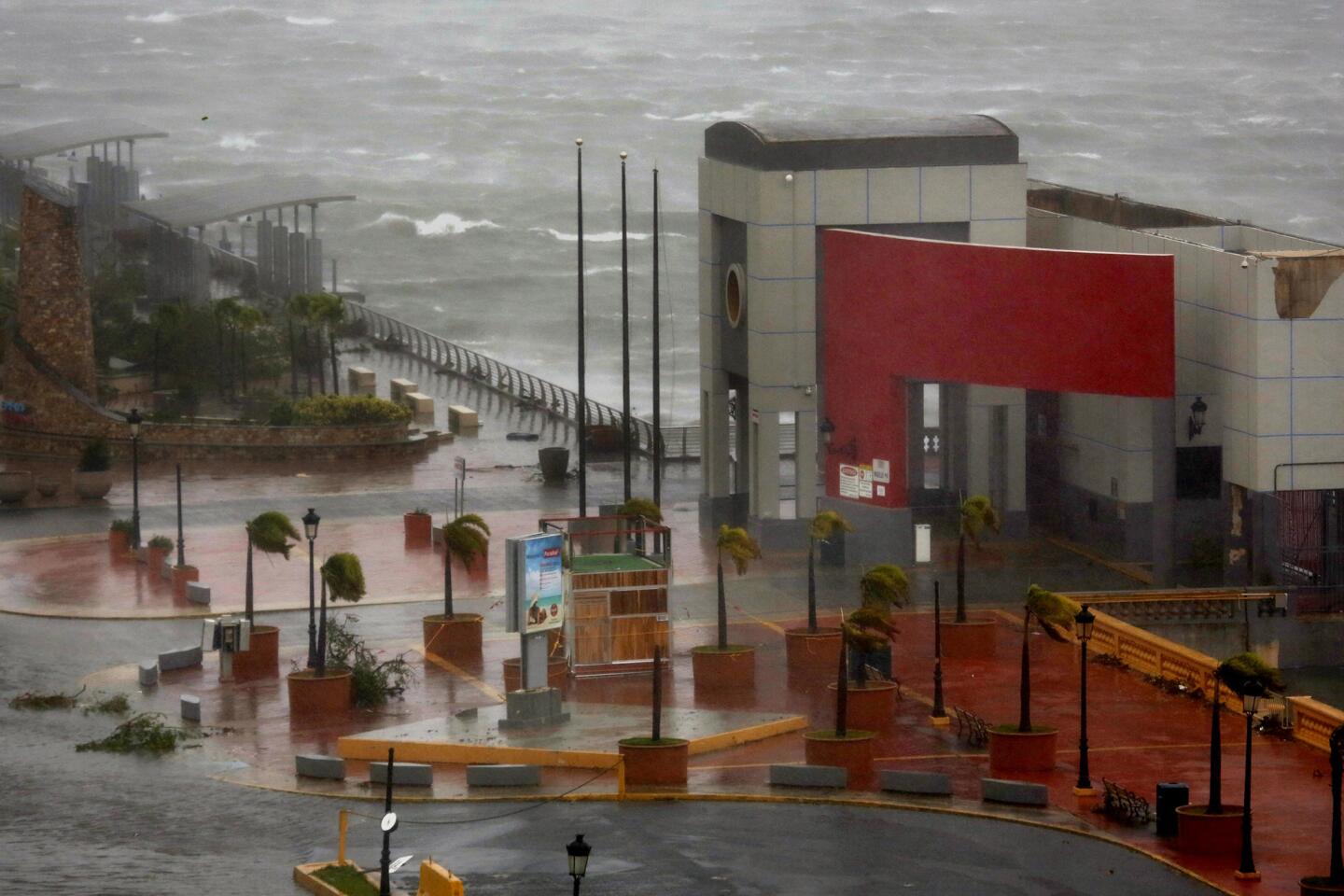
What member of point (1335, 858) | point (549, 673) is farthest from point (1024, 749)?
A: point (549, 673)

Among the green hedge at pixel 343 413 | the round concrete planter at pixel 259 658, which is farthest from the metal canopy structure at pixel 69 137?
the round concrete planter at pixel 259 658

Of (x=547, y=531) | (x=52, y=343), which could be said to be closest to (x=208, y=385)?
(x=52, y=343)

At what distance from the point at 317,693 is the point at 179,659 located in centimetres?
434

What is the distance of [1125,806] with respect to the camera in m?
30.6

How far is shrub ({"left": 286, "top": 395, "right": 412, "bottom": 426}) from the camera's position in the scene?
205ft

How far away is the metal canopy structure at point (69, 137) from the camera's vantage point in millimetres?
98375

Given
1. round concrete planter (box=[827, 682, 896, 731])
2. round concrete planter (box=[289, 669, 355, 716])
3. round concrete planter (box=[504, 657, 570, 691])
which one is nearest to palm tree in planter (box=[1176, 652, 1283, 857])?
round concrete planter (box=[827, 682, 896, 731])

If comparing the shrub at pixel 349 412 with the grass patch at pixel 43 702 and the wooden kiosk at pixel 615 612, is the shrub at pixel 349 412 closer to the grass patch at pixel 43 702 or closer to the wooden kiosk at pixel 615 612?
the wooden kiosk at pixel 615 612

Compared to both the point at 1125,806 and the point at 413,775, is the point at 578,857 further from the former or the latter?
the point at 1125,806

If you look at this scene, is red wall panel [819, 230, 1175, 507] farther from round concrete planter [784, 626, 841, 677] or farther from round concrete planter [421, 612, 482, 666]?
round concrete planter [421, 612, 482, 666]

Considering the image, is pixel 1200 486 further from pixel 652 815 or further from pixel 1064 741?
pixel 652 815

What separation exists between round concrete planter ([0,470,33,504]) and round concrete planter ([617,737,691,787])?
28.2m

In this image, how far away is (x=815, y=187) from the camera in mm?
50000

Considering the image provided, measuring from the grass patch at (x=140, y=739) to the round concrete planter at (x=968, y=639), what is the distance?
532 inches
